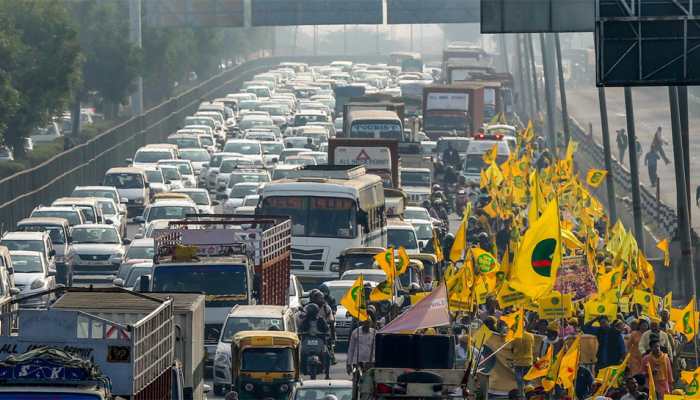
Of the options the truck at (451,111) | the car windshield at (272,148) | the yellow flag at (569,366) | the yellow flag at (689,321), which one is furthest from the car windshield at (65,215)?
the truck at (451,111)

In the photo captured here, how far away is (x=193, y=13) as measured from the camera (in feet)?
317

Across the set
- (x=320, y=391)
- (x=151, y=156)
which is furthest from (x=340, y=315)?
(x=151, y=156)

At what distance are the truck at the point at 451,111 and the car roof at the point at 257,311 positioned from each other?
48245 millimetres

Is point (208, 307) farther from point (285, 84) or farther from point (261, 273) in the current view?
point (285, 84)

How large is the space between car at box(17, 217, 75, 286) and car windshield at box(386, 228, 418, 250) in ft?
20.4

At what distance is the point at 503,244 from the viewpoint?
40.8 meters

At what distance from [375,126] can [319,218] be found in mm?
24134

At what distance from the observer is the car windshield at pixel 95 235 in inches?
1665

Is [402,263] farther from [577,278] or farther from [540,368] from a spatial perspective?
[540,368]

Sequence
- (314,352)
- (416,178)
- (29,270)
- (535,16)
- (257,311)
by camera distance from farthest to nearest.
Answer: (416,178), (29,270), (535,16), (314,352), (257,311)

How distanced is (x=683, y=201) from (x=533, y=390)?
14036 millimetres

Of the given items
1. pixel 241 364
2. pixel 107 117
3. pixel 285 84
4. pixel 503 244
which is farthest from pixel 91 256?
pixel 285 84

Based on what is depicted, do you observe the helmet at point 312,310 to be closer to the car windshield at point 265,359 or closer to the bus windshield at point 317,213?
the car windshield at point 265,359

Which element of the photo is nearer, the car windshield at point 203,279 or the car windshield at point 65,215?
the car windshield at point 203,279
